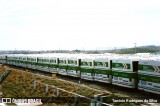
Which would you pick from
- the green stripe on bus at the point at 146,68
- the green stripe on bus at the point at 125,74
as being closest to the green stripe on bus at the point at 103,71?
the green stripe on bus at the point at 125,74

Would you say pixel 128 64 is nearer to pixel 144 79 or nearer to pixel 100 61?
pixel 144 79

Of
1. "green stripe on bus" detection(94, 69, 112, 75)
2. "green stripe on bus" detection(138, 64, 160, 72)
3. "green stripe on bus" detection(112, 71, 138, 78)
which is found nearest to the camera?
"green stripe on bus" detection(138, 64, 160, 72)

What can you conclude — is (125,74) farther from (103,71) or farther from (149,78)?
(103,71)

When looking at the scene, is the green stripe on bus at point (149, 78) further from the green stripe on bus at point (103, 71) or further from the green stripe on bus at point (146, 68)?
the green stripe on bus at point (103, 71)

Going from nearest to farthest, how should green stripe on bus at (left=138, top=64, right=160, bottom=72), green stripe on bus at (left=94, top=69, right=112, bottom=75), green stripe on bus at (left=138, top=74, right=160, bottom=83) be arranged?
green stripe on bus at (left=138, top=74, right=160, bottom=83), green stripe on bus at (left=138, top=64, right=160, bottom=72), green stripe on bus at (left=94, top=69, right=112, bottom=75)

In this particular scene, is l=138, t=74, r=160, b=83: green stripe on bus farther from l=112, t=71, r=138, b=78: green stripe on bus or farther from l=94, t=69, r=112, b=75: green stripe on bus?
l=94, t=69, r=112, b=75: green stripe on bus

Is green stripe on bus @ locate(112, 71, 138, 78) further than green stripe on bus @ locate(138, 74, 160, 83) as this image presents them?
Yes

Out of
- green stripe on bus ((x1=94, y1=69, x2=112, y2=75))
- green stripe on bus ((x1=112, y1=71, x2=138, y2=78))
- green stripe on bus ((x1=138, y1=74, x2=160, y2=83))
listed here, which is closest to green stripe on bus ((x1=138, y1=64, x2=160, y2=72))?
green stripe on bus ((x1=138, y1=74, x2=160, y2=83))

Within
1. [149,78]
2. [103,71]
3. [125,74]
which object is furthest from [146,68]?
[103,71]

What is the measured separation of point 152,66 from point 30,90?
18902 millimetres

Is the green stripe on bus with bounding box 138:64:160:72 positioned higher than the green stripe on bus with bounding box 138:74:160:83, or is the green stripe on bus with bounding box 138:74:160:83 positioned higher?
the green stripe on bus with bounding box 138:64:160:72

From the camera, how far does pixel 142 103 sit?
23.4 meters

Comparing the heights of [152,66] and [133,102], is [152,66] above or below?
above

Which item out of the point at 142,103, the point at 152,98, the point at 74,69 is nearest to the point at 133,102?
the point at 142,103
